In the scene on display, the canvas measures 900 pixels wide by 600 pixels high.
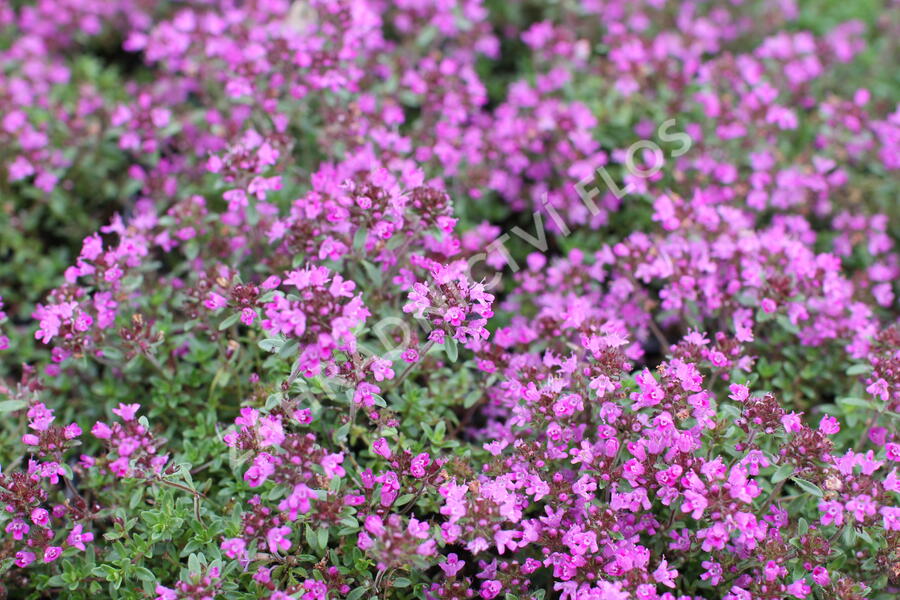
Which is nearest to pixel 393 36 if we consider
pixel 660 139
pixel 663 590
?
pixel 660 139

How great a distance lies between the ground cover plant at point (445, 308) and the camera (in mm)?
2637

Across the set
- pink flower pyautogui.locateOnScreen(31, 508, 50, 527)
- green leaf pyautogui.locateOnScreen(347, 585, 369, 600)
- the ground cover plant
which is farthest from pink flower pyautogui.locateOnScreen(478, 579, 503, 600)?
pink flower pyautogui.locateOnScreen(31, 508, 50, 527)

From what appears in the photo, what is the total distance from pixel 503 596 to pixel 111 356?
5.60 feet

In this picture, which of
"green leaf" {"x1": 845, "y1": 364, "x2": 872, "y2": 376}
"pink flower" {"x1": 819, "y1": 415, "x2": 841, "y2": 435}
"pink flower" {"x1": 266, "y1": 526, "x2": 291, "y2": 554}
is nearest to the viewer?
"pink flower" {"x1": 266, "y1": 526, "x2": 291, "y2": 554}

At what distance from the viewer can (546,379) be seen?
2.95m

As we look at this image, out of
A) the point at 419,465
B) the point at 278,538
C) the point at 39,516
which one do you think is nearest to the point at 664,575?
the point at 419,465

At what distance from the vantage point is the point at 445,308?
2604 mm

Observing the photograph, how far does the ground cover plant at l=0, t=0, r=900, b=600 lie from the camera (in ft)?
8.65

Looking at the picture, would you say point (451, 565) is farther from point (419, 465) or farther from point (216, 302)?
point (216, 302)

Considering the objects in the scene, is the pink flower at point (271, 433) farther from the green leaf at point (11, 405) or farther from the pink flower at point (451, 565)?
the green leaf at point (11, 405)

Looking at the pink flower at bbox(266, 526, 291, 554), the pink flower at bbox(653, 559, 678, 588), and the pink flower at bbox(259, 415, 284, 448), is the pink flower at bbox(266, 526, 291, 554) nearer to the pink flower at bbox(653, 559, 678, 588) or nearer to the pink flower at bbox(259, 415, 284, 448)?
the pink flower at bbox(259, 415, 284, 448)

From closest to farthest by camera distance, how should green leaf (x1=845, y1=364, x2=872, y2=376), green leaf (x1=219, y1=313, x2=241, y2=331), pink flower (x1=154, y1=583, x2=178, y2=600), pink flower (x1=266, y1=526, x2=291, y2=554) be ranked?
1. pink flower (x1=154, y1=583, x2=178, y2=600)
2. pink flower (x1=266, y1=526, x2=291, y2=554)
3. green leaf (x1=219, y1=313, x2=241, y2=331)
4. green leaf (x1=845, y1=364, x2=872, y2=376)

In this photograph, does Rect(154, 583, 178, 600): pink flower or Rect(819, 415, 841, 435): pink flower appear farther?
Rect(819, 415, 841, 435): pink flower

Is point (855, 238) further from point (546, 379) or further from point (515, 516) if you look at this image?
point (515, 516)
